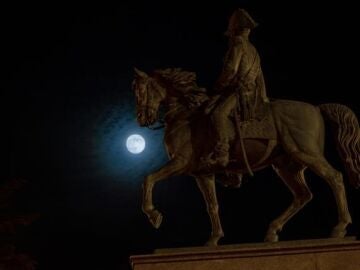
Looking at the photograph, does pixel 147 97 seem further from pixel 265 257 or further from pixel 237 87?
pixel 265 257

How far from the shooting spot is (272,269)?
12.8 m

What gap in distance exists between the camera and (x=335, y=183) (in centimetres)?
1351

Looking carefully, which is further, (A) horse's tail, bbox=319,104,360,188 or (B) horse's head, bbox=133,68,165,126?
→ (B) horse's head, bbox=133,68,165,126

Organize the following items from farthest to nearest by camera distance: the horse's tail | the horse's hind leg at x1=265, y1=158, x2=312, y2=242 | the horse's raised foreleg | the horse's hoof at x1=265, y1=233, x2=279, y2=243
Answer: the horse's hind leg at x1=265, y1=158, x2=312, y2=242, the horse's raised foreleg, the horse's tail, the horse's hoof at x1=265, y1=233, x2=279, y2=243

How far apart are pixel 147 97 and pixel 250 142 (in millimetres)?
1644

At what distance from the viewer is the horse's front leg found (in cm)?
1341

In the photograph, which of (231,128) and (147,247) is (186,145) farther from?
(147,247)

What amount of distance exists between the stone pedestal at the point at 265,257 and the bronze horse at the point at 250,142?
551mm

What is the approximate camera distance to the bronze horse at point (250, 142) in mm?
13562

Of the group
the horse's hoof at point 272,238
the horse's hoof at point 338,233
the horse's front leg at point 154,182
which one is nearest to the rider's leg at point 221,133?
the horse's front leg at point 154,182

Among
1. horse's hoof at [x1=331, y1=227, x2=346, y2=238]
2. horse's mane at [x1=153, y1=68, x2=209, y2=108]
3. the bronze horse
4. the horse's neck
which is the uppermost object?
horse's mane at [x1=153, y1=68, x2=209, y2=108]

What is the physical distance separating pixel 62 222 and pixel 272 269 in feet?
42.5

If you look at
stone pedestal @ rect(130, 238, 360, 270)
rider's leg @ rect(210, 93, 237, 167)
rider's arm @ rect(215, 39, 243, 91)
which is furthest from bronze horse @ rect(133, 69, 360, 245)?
stone pedestal @ rect(130, 238, 360, 270)

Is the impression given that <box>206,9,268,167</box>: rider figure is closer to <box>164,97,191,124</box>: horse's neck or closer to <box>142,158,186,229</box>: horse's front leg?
<box>142,158,186,229</box>: horse's front leg
